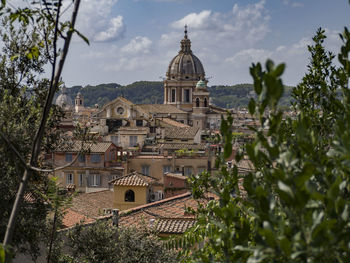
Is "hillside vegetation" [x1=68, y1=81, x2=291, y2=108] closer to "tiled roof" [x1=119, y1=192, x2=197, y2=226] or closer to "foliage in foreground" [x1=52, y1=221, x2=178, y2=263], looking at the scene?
"tiled roof" [x1=119, y1=192, x2=197, y2=226]

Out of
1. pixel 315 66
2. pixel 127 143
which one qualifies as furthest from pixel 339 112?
pixel 127 143

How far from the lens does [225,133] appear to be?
2.50 meters

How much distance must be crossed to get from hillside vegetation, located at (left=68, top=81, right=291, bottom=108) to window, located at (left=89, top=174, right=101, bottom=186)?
137 m

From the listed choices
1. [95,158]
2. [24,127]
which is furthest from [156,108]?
[24,127]

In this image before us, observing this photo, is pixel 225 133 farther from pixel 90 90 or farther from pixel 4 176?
pixel 90 90

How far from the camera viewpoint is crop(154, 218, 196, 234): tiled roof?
37.8ft

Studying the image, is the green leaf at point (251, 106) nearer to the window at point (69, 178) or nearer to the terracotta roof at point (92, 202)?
the terracotta roof at point (92, 202)

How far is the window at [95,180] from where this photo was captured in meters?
29.7

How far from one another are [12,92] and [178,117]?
6314 cm

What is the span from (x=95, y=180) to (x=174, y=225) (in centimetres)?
1855

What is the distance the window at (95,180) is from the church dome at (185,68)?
183 ft

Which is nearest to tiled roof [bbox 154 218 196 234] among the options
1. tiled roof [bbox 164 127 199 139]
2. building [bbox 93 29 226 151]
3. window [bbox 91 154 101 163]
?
window [bbox 91 154 101 163]

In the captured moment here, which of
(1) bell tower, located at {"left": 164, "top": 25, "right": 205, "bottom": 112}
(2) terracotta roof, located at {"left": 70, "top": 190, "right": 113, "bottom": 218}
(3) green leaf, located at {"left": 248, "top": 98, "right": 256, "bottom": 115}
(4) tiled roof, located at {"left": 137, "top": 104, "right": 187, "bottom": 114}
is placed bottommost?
(2) terracotta roof, located at {"left": 70, "top": 190, "right": 113, "bottom": 218}

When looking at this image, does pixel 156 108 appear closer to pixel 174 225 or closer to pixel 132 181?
pixel 132 181
